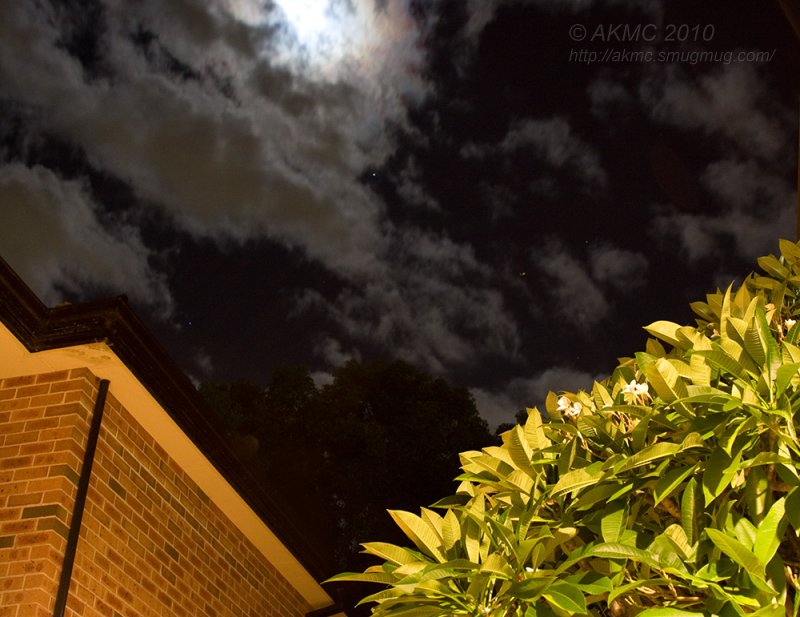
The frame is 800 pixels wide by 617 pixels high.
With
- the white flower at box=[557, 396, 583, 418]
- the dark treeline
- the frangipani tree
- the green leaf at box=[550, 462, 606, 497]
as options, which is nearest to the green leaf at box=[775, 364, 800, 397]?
the frangipani tree

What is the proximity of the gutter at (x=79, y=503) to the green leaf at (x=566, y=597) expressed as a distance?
3.28 m

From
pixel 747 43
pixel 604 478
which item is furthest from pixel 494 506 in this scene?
pixel 747 43

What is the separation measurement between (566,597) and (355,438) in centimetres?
1972

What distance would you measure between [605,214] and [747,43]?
1515cm

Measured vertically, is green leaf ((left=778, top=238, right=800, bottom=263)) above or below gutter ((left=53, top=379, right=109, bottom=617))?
below

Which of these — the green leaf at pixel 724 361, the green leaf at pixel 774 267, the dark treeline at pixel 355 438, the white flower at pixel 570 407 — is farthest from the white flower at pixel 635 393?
the dark treeline at pixel 355 438

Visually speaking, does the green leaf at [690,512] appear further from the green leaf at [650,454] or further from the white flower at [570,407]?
the white flower at [570,407]

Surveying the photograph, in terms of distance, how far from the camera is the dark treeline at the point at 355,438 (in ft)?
66.4

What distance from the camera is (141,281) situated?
31.8 m

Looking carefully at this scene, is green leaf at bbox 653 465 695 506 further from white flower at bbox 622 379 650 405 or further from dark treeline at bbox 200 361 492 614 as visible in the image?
dark treeline at bbox 200 361 492 614

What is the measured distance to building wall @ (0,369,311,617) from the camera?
4.23m

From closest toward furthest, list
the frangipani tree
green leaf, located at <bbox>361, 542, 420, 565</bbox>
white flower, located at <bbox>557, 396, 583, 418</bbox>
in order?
the frangipani tree < green leaf, located at <bbox>361, 542, 420, 565</bbox> < white flower, located at <bbox>557, 396, 583, 418</bbox>

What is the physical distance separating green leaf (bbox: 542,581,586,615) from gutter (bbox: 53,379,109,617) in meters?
3.28

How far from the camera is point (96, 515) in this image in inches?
184
